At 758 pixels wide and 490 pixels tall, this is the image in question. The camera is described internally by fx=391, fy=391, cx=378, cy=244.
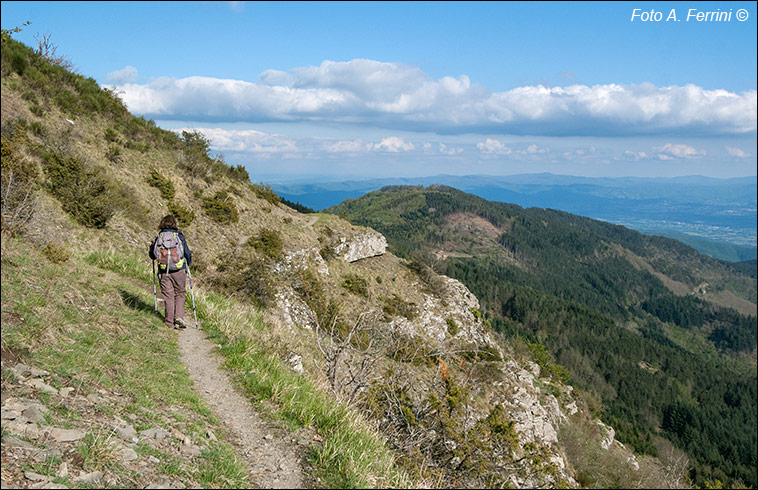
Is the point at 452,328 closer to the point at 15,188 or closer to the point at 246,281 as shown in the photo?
the point at 246,281

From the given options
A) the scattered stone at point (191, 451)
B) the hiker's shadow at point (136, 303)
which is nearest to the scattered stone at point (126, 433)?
the scattered stone at point (191, 451)

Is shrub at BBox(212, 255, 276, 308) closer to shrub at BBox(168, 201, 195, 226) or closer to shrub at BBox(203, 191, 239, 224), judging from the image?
shrub at BBox(168, 201, 195, 226)

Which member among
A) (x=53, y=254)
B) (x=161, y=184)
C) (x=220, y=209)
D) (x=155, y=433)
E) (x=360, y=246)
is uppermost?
(x=161, y=184)

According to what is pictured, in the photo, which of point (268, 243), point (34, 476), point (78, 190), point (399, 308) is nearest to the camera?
point (34, 476)

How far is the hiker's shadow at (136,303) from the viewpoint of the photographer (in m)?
8.26

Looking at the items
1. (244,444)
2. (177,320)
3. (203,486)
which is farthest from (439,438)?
(177,320)

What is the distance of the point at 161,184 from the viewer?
853 inches

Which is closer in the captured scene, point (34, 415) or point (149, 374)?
point (34, 415)

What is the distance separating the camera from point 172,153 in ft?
85.7

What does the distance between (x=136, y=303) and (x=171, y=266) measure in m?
1.20

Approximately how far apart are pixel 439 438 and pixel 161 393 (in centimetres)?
425

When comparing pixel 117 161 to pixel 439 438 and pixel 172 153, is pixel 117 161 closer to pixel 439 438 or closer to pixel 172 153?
pixel 172 153

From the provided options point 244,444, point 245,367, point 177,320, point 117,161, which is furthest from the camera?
point 117,161

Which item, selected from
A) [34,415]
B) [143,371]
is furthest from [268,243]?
[34,415]
